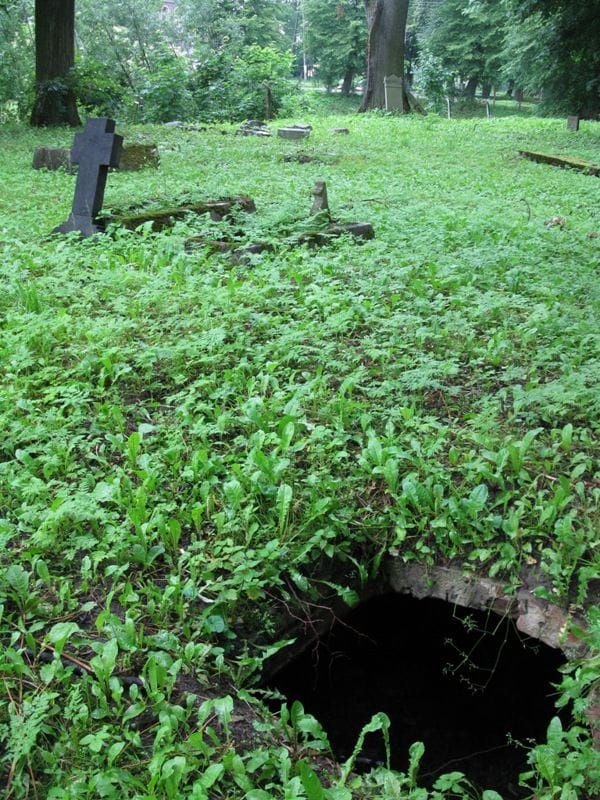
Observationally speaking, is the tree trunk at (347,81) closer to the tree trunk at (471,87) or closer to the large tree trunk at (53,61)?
the tree trunk at (471,87)

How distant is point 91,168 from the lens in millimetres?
6770

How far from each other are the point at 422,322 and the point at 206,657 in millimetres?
2870

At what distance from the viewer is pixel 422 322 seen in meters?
4.73

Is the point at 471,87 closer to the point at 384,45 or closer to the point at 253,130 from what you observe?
the point at 384,45

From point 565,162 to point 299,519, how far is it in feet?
34.5

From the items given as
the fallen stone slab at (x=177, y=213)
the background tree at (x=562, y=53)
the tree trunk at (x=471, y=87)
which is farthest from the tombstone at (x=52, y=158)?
the tree trunk at (x=471, y=87)

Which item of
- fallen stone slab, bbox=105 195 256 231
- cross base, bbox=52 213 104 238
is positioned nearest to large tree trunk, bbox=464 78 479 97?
fallen stone slab, bbox=105 195 256 231

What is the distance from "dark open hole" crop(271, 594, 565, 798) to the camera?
2775 millimetres

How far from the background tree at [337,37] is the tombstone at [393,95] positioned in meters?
22.7

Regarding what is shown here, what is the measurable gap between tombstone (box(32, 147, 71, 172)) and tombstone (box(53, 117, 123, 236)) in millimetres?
3680

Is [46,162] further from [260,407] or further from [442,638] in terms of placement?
[442,638]

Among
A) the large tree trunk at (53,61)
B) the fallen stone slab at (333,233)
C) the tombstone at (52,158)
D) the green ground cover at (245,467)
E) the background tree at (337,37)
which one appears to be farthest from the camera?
the background tree at (337,37)

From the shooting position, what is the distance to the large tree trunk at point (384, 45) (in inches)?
814

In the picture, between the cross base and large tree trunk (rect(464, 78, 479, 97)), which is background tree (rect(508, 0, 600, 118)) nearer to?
the cross base
